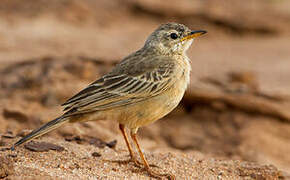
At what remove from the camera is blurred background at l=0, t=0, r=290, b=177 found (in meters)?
10.4

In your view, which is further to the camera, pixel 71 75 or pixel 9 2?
pixel 9 2

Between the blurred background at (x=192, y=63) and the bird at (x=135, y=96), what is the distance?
164cm

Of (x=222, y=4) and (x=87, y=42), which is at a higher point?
(x=222, y=4)

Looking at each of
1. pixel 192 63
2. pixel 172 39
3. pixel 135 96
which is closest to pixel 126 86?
pixel 135 96

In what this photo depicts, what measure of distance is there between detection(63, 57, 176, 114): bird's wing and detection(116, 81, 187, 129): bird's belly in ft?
0.29

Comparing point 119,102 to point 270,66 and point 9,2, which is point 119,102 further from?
point 9,2

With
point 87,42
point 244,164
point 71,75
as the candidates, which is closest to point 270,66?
point 87,42

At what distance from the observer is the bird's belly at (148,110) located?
6.71 metres

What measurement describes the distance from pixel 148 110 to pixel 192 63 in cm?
782

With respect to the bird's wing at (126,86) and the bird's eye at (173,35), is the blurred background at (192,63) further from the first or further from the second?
the bird's eye at (173,35)

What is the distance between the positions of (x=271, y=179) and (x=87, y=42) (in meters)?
9.41

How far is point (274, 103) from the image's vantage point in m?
11.3

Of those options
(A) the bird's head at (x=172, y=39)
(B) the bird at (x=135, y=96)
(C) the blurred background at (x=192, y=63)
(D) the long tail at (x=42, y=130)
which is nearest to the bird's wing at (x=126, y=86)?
(B) the bird at (x=135, y=96)

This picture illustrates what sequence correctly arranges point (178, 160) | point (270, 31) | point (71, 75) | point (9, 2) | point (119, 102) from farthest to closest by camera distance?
point (270, 31)
point (9, 2)
point (71, 75)
point (178, 160)
point (119, 102)
